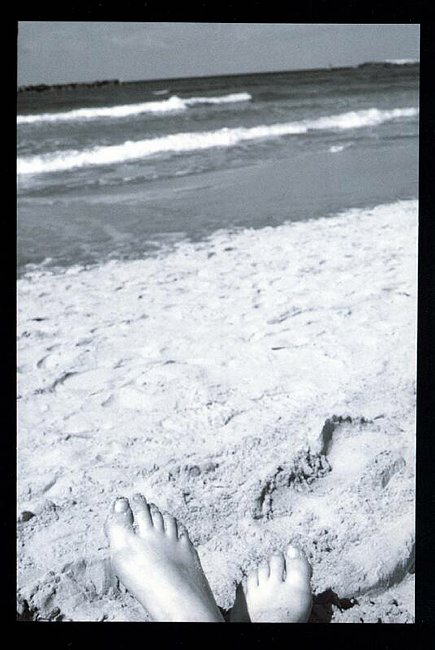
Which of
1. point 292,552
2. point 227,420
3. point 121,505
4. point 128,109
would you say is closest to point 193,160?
point 128,109

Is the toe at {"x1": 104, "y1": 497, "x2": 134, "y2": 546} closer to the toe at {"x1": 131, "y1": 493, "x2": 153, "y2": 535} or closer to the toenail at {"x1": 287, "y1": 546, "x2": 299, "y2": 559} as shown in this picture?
the toe at {"x1": 131, "y1": 493, "x2": 153, "y2": 535}

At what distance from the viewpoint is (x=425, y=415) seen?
84.5 inches

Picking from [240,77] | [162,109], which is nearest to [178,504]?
[162,109]

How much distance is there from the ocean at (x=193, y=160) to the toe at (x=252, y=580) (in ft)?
6.35

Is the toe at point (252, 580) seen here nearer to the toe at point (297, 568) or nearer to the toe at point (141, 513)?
the toe at point (297, 568)

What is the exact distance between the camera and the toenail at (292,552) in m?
1.89

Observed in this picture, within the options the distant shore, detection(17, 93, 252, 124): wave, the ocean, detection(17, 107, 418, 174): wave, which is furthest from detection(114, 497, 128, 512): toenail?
detection(17, 93, 252, 124): wave

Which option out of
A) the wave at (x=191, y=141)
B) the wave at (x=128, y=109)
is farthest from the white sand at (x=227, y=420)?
the wave at (x=128, y=109)

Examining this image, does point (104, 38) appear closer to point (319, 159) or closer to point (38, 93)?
point (38, 93)

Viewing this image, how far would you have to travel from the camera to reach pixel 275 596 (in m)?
1.84

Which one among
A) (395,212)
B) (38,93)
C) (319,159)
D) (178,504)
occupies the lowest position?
(178,504)

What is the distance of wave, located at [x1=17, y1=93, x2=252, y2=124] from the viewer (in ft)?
26.2

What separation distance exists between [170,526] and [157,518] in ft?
0.14

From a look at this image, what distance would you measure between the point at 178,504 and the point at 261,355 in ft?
2.40
